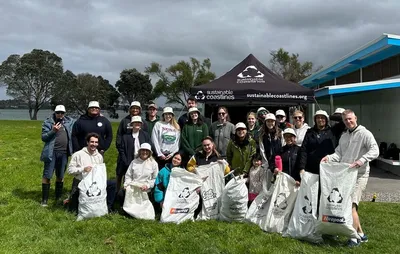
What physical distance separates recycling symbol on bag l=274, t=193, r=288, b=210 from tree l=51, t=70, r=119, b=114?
43111mm

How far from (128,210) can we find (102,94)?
4365 cm

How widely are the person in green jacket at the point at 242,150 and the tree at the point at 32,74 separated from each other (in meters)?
49.3

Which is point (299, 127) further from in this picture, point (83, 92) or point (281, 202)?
point (83, 92)

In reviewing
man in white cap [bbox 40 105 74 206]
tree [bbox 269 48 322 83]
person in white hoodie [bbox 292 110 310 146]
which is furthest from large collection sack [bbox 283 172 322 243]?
tree [bbox 269 48 322 83]

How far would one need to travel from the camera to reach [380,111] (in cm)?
1134

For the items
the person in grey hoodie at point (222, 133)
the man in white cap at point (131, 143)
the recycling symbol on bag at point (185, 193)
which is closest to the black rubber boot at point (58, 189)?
the man in white cap at point (131, 143)

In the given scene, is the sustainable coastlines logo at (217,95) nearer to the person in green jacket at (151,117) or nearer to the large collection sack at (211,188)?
the person in green jacket at (151,117)

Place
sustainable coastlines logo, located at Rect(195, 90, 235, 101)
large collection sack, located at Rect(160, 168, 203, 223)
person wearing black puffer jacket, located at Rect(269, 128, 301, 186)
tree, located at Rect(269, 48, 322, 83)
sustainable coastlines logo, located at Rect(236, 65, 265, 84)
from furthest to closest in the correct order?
tree, located at Rect(269, 48, 322, 83) < sustainable coastlines logo, located at Rect(236, 65, 265, 84) < sustainable coastlines logo, located at Rect(195, 90, 235, 101) < large collection sack, located at Rect(160, 168, 203, 223) < person wearing black puffer jacket, located at Rect(269, 128, 301, 186)

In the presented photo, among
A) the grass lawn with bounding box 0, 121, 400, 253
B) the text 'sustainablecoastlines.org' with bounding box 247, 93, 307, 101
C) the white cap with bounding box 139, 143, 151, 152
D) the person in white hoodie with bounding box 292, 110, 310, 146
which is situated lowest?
the grass lawn with bounding box 0, 121, 400, 253

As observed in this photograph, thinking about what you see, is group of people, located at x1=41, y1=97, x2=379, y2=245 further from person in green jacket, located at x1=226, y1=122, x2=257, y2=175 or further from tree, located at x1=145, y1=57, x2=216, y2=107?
tree, located at x1=145, y1=57, x2=216, y2=107

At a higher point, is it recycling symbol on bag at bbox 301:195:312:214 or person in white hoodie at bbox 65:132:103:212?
person in white hoodie at bbox 65:132:103:212

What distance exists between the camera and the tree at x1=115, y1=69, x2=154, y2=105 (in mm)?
48000

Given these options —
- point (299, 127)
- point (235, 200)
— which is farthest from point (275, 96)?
point (235, 200)

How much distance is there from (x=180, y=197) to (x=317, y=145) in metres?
1.98
